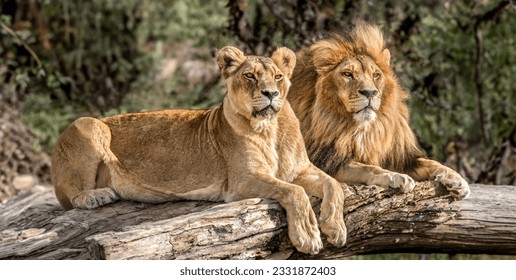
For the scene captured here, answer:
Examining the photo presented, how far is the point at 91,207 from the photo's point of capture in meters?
5.34

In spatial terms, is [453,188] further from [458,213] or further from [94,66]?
[94,66]

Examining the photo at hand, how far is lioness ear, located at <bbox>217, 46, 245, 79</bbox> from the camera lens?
472cm

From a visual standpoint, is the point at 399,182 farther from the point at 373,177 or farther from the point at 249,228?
the point at 249,228

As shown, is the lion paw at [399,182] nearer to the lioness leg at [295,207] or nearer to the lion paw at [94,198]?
the lioness leg at [295,207]

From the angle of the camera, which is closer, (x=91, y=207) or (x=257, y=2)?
(x=91, y=207)

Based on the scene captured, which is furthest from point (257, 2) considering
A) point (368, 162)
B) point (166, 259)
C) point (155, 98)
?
point (166, 259)

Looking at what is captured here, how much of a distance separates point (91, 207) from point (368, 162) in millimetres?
1560

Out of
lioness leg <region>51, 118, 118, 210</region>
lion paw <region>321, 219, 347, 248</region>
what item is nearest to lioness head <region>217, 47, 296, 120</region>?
lion paw <region>321, 219, 347, 248</region>

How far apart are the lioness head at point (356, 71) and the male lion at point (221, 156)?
333 mm

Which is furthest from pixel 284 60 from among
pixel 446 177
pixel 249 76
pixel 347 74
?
pixel 446 177

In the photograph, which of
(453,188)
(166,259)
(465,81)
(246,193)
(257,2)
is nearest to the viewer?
(166,259)

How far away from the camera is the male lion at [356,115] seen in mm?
5164

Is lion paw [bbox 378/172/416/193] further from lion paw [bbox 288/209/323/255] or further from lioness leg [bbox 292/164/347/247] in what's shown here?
lion paw [bbox 288/209/323/255]
